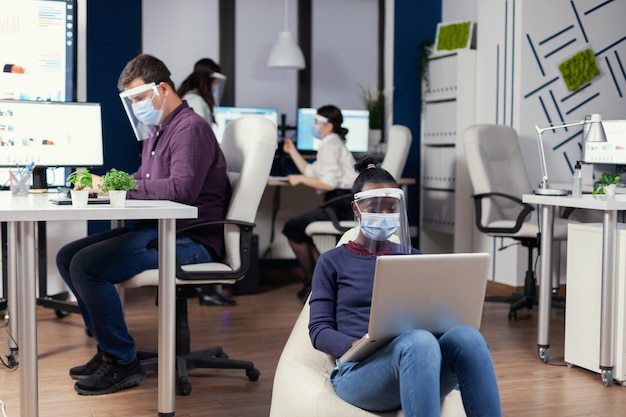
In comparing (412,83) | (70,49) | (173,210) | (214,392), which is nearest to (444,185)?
(412,83)

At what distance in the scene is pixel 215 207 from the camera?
132 inches

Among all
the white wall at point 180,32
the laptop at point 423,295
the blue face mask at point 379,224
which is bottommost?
the laptop at point 423,295

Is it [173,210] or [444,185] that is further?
[444,185]

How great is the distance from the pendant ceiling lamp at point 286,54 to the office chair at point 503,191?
144 cm

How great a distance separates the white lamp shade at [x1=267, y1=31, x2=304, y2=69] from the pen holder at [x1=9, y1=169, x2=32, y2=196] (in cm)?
303

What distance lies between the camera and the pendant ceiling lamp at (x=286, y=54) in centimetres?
595

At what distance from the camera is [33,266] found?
102 inches

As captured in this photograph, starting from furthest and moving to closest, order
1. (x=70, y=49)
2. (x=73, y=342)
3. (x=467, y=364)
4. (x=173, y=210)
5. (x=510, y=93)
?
(x=510, y=93) → (x=70, y=49) → (x=73, y=342) → (x=173, y=210) → (x=467, y=364)

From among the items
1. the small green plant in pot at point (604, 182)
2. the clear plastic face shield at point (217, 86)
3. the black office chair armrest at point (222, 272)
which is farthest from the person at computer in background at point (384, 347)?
the clear plastic face shield at point (217, 86)

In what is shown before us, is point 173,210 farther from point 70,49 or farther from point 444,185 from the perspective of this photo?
point 444,185

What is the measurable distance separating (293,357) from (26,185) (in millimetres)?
1328

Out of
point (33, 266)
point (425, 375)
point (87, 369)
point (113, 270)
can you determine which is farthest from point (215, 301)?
point (425, 375)

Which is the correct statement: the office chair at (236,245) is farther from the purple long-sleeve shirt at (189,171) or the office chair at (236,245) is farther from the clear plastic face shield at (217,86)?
the clear plastic face shield at (217,86)

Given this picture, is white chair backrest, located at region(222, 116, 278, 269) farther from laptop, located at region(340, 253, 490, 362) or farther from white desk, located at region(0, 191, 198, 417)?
laptop, located at region(340, 253, 490, 362)
